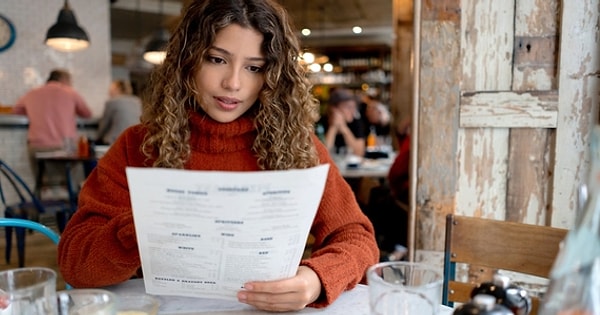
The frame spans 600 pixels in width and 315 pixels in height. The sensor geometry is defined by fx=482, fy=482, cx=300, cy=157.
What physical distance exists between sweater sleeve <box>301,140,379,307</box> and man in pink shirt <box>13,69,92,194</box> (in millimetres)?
4362

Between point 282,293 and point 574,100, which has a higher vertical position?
point 574,100

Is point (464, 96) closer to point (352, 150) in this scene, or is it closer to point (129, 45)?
point (352, 150)

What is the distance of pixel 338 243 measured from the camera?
106 centimetres

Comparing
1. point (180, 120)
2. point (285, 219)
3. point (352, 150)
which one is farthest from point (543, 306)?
point (352, 150)

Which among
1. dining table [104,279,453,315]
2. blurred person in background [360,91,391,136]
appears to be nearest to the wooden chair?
dining table [104,279,453,315]

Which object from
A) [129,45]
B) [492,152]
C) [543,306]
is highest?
[129,45]

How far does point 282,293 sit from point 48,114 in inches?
191

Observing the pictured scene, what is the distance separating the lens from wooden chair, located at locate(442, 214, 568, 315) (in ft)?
3.87

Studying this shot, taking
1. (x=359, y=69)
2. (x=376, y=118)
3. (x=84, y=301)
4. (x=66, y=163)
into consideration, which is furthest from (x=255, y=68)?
(x=359, y=69)

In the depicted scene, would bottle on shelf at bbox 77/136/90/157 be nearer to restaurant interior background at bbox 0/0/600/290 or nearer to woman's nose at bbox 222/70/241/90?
restaurant interior background at bbox 0/0/600/290

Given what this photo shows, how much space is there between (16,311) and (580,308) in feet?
2.44

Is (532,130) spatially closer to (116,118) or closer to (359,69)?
(116,118)

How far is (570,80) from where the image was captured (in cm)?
167

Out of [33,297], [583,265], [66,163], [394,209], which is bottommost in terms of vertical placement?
[394,209]
